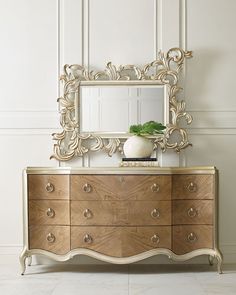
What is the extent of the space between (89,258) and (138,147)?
1049 mm

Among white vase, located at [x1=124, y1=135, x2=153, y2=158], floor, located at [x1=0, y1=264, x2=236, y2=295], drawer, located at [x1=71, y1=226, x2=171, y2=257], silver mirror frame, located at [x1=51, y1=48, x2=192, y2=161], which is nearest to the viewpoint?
floor, located at [x1=0, y1=264, x2=236, y2=295]

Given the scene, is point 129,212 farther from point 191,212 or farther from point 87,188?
point 191,212

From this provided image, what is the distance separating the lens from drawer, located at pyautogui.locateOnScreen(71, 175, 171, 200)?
12.3ft

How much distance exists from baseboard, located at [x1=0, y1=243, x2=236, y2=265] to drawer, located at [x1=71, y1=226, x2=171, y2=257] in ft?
1.75

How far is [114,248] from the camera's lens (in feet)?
12.3

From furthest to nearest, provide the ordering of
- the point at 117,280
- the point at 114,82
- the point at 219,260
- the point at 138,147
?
the point at 114,82 < the point at 138,147 < the point at 219,260 < the point at 117,280

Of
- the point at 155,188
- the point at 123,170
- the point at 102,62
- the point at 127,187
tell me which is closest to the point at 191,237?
the point at 155,188

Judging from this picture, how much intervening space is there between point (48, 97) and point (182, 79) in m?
1.14

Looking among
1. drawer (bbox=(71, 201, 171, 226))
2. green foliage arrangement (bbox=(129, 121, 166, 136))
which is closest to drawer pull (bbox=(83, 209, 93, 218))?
drawer (bbox=(71, 201, 171, 226))

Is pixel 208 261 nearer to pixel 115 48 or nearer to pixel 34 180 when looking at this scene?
pixel 34 180

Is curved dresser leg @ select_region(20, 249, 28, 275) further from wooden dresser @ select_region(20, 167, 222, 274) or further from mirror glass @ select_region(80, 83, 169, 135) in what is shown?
mirror glass @ select_region(80, 83, 169, 135)

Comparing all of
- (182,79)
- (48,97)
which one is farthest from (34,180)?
(182,79)

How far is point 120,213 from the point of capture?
374 cm

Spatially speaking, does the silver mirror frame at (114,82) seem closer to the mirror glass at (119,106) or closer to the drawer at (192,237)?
the mirror glass at (119,106)
